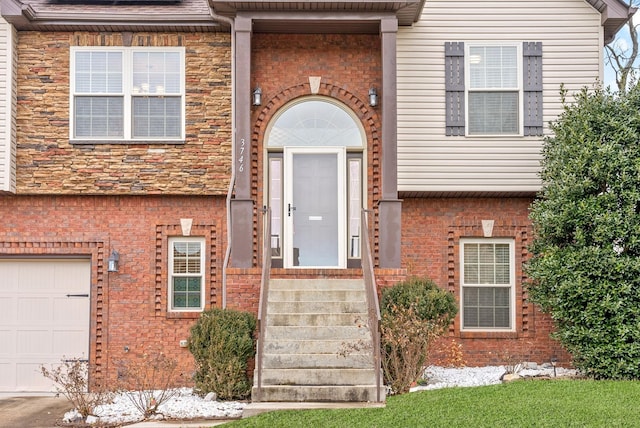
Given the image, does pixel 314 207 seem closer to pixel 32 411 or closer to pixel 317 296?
pixel 317 296

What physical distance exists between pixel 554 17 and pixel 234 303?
7062 millimetres

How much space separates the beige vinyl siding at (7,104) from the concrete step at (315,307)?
4.80m

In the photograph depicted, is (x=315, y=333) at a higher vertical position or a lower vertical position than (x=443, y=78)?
lower

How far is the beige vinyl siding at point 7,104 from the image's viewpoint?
493 inches

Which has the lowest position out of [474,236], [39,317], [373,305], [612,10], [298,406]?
[298,406]

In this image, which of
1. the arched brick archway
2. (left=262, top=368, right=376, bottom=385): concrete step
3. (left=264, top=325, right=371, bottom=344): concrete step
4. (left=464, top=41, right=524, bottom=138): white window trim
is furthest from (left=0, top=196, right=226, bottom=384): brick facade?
(left=464, top=41, right=524, bottom=138): white window trim

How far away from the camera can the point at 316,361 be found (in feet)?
33.5

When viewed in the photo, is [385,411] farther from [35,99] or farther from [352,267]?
[35,99]

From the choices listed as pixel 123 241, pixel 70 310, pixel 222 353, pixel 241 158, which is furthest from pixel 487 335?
pixel 70 310

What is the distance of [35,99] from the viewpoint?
42.3 ft

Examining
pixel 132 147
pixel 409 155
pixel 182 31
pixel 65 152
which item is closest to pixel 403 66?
pixel 409 155

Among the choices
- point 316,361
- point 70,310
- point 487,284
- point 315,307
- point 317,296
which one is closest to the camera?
point 316,361

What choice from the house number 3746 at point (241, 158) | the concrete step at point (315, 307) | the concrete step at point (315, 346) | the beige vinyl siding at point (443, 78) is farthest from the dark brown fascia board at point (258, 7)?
the concrete step at point (315, 346)

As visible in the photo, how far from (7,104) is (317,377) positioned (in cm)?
676
